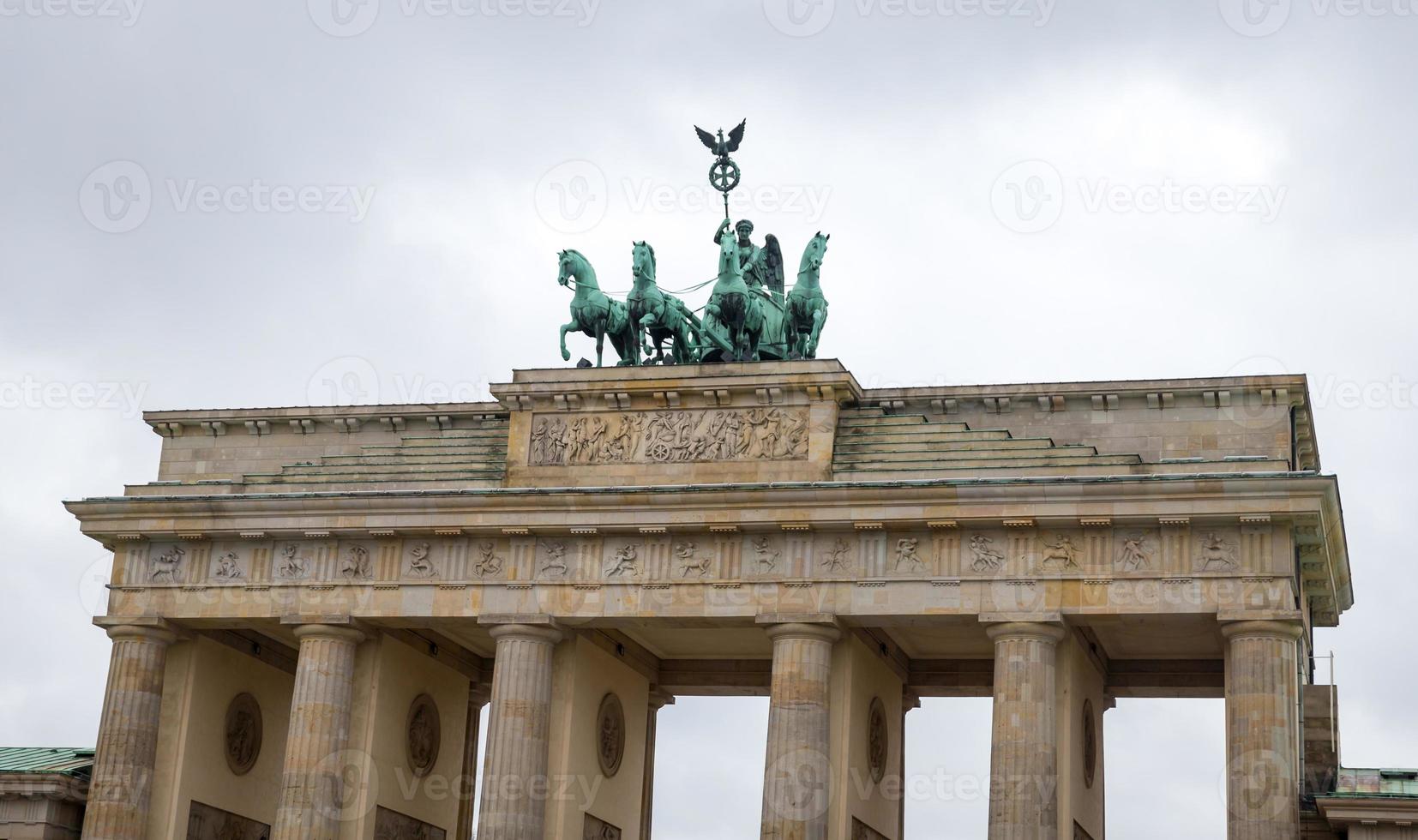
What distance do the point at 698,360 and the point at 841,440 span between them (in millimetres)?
4053

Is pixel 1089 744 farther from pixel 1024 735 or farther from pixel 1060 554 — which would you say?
pixel 1060 554

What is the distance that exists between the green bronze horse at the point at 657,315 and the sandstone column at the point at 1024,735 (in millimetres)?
9303

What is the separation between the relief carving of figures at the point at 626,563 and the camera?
40.8 meters

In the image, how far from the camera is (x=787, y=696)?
3925 cm

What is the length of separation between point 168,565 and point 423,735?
22.5 ft

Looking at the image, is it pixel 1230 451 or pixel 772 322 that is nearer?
pixel 1230 451

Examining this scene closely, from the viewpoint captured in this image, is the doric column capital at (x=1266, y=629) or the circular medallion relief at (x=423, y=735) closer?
the doric column capital at (x=1266, y=629)

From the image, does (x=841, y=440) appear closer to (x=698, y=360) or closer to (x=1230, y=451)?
(x=698, y=360)

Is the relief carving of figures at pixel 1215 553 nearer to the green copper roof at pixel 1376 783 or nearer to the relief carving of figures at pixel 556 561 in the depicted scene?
the green copper roof at pixel 1376 783

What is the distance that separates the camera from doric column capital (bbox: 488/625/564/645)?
4088 centimetres

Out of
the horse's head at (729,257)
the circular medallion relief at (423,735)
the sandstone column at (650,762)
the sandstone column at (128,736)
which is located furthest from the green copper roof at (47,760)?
the horse's head at (729,257)

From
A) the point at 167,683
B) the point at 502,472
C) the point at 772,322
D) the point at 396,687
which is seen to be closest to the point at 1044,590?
the point at 772,322

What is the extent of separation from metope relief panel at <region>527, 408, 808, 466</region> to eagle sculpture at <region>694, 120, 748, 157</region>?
6866 mm

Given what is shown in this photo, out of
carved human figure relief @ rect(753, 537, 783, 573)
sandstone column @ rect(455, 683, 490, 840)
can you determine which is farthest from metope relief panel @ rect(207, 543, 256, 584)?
carved human figure relief @ rect(753, 537, 783, 573)
